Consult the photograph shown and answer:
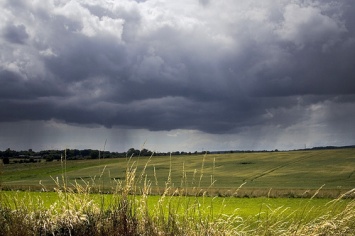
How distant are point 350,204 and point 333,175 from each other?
58.9 meters

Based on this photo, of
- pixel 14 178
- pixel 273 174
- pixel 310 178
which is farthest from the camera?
pixel 14 178

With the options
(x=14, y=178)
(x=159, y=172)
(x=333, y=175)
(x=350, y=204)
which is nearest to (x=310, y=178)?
(x=333, y=175)

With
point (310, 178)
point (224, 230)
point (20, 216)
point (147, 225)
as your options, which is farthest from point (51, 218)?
point (310, 178)

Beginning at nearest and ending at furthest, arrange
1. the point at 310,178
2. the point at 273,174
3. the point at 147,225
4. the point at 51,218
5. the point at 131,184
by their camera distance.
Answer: the point at 131,184, the point at 147,225, the point at 51,218, the point at 310,178, the point at 273,174

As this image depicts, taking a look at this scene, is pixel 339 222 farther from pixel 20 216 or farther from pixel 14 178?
pixel 14 178

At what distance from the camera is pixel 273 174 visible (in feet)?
228

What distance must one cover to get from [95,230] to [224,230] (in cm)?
247

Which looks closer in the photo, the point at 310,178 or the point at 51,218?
the point at 51,218

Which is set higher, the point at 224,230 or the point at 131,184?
the point at 131,184

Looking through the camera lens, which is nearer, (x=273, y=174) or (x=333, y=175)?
(x=333, y=175)

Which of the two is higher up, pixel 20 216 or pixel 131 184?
pixel 131 184

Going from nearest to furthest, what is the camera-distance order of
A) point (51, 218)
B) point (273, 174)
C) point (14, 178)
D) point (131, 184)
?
point (131, 184) → point (51, 218) → point (273, 174) → point (14, 178)

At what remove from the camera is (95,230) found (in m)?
8.24

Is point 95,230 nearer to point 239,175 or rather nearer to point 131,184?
point 131,184
